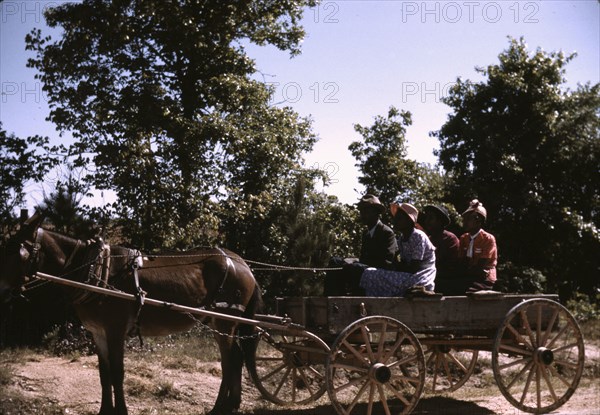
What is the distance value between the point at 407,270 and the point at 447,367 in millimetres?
2419

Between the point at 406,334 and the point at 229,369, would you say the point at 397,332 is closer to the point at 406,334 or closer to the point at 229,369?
the point at 406,334

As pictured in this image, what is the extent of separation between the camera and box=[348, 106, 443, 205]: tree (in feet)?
64.0

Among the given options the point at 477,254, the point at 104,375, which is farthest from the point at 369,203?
the point at 104,375

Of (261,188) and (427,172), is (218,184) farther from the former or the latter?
(427,172)

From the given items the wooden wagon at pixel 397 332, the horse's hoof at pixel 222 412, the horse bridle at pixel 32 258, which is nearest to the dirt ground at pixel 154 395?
the horse's hoof at pixel 222 412

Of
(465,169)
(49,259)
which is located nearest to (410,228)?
(49,259)

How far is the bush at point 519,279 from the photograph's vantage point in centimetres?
1731

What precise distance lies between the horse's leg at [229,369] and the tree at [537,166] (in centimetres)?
1154

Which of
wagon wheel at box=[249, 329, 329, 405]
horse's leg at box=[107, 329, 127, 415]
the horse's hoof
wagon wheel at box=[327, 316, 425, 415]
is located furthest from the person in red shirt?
horse's leg at box=[107, 329, 127, 415]

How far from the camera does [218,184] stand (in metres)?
14.0

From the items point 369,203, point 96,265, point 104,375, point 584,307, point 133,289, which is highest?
point 369,203

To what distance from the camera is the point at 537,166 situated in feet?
60.4

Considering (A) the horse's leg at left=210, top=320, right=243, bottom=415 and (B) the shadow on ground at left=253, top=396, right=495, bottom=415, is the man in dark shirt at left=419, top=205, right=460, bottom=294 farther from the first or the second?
(A) the horse's leg at left=210, top=320, right=243, bottom=415

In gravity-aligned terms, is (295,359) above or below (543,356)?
below
